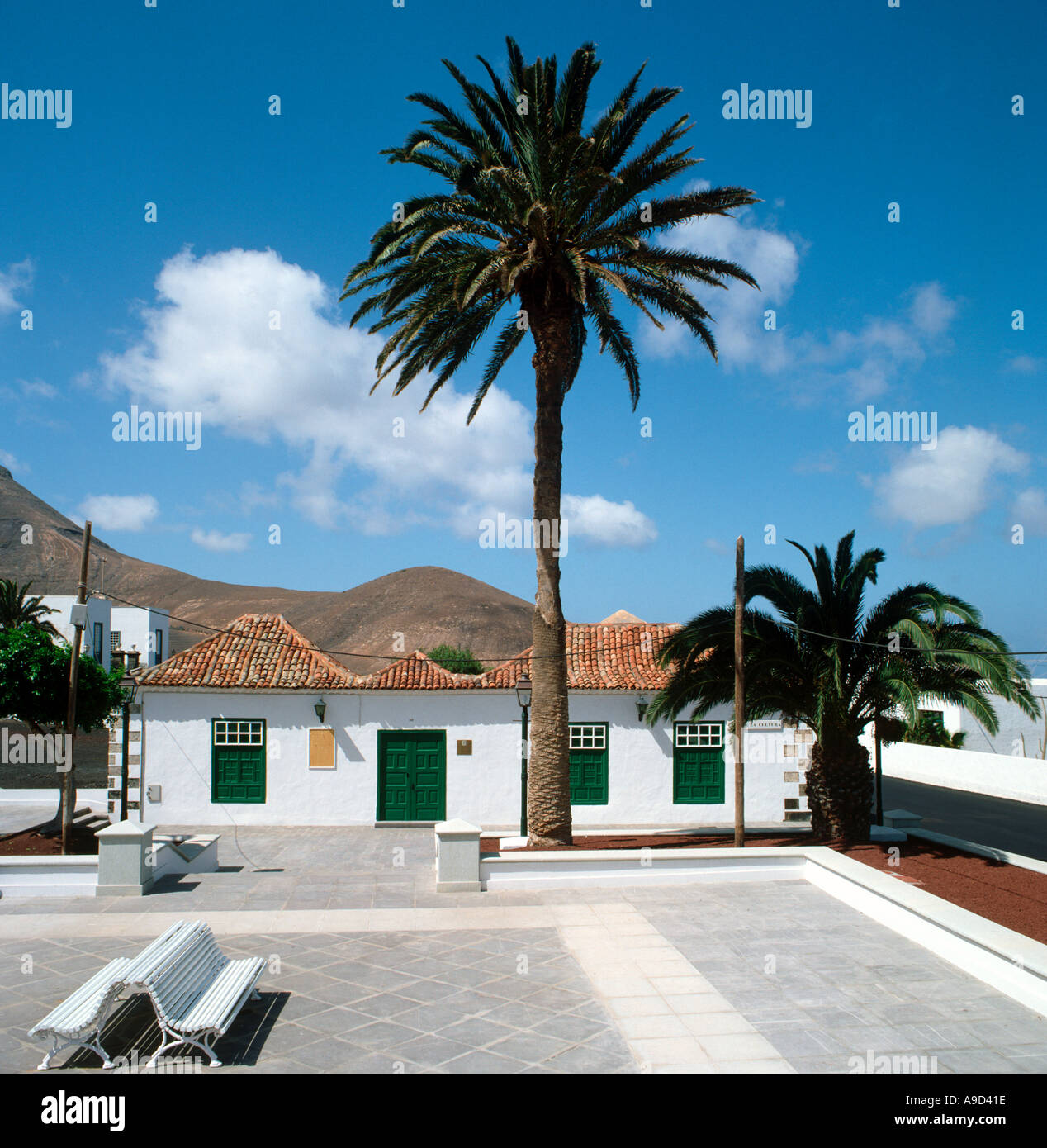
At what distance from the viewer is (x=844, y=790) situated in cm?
1499

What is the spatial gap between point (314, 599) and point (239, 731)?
344ft

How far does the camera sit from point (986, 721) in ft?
45.5

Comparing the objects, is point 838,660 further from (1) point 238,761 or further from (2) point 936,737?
(2) point 936,737

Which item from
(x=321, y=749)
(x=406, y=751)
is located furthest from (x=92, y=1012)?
(x=406, y=751)

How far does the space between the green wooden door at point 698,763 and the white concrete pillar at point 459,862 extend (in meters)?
8.68

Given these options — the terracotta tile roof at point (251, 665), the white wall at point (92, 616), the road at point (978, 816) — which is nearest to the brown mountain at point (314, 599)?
the white wall at point (92, 616)

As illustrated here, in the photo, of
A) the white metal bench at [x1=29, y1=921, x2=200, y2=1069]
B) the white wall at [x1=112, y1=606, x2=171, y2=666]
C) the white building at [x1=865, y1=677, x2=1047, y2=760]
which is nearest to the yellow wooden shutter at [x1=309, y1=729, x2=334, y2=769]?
the white metal bench at [x1=29, y1=921, x2=200, y2=1069]

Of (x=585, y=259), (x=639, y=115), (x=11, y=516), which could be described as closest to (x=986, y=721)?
(x=585, y=259)

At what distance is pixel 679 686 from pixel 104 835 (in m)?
9.44

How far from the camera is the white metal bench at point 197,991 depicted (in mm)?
6238

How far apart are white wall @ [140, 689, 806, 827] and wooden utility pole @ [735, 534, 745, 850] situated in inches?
198

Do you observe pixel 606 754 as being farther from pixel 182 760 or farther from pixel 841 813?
pixel 182 760

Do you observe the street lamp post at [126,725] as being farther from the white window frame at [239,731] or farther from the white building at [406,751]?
the white window frame at [239,731]

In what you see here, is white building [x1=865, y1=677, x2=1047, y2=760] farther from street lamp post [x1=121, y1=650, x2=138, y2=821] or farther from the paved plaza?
street lamp post [x1=121, y1=650, x2=138, y2=821]
